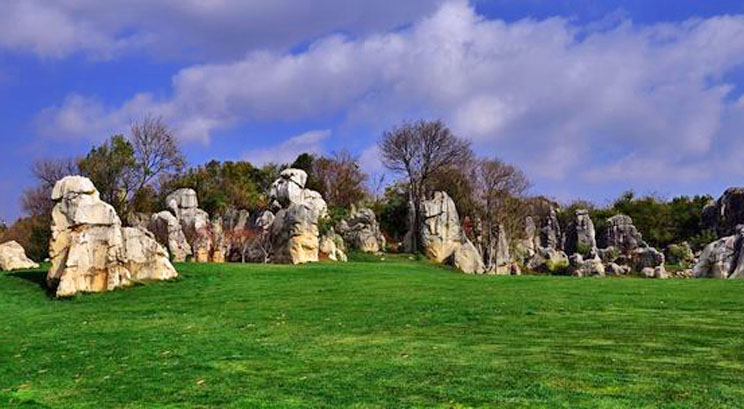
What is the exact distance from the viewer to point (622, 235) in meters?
61.3

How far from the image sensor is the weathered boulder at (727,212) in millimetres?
54094

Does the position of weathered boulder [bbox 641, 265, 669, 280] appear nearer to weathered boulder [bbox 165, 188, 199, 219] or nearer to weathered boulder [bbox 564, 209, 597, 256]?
weathered boulder [bbox 564, 209, 597, 256]

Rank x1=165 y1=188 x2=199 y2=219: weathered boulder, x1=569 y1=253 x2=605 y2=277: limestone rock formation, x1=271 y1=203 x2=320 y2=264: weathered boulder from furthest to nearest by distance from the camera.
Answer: x1=569 y1=253 x2=605 y2=277: limestone rock formation → x1=165 y1=188 x2=199 y2=219: weathered boulder → x1=271 y1=203 x2=320 y2=264: weathered boulder

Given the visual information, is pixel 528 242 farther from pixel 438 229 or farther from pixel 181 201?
pixel 181 201

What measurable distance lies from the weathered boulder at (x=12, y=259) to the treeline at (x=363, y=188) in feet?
48.6

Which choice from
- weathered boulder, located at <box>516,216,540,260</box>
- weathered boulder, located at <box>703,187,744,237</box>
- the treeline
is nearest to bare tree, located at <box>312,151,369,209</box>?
the treeline

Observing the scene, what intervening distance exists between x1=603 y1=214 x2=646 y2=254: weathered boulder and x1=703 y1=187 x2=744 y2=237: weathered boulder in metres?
6.26

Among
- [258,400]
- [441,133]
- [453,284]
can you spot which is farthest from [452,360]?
[441,133]

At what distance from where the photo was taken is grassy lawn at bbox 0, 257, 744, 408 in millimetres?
6363

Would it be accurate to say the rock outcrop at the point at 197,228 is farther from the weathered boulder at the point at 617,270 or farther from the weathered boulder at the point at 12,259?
the weathered boulder at the point at 617,270

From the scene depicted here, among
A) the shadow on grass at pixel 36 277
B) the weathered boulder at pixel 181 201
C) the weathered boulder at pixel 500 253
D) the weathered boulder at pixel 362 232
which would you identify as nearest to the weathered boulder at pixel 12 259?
the shadow on grass at pixel 36 277

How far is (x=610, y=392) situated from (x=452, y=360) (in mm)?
2311

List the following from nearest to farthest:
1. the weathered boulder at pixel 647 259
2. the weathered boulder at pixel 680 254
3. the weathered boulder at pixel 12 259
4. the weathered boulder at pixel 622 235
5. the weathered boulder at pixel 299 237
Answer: the weathered boulder at pixel 12 259 → the weathered boulder at pixel 299 237 → the weathered boulder at pixel 647 259 → the weathered boulder at pixel 680 254 → the weathered boulder at pixel 622 235

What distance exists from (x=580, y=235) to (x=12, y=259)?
5033cm
